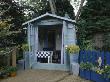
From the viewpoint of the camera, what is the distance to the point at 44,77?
1243cm

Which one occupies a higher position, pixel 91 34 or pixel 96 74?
pixel 91 34

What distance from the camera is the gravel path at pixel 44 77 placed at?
11.8 m

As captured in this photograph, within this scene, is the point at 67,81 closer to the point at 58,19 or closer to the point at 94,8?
the point at 58,19

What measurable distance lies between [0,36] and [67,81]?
167 inches

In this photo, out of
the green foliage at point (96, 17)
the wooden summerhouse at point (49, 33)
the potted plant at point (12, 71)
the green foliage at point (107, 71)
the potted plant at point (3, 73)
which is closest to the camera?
the green foliage at point (107, 71)

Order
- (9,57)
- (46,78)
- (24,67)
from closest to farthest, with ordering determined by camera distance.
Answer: (46,78) < (9,57) < (24,67)

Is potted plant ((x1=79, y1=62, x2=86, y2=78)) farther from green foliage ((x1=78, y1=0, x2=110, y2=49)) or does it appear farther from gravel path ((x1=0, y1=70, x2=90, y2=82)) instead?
green foliage ((x1=78, y1=0, x2=110, y2=49))

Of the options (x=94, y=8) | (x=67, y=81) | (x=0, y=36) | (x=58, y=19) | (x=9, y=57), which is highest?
(x=94, y=8)

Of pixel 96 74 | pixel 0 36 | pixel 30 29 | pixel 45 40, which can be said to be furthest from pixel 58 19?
pixel 96 74

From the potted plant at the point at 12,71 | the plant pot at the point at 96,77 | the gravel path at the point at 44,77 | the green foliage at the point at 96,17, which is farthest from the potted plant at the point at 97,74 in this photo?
the green foliage at the point at 96,17

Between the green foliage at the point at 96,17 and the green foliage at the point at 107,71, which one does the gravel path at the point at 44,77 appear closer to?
the green foliage at the point at 107,71

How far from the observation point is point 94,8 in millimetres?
23812

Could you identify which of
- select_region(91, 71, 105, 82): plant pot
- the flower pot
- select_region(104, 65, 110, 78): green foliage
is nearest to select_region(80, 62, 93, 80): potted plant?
select_region(91, 71, 105, 82): plant pot

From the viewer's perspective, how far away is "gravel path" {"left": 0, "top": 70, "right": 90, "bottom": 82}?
11.8m
